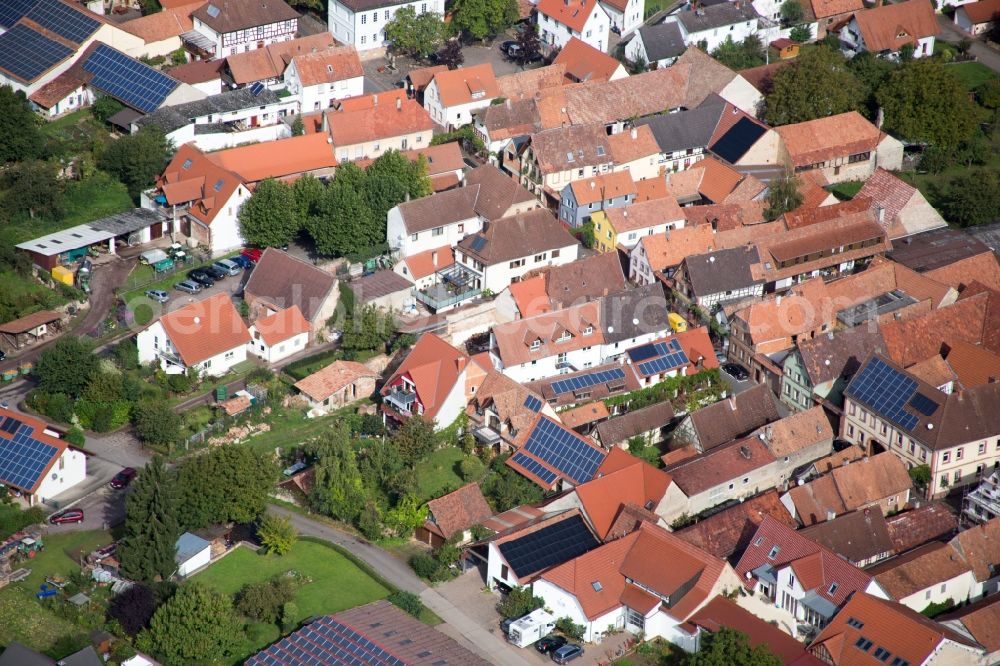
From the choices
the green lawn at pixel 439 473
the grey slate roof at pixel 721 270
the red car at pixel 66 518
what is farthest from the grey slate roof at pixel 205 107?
the red car at pixel 66 518

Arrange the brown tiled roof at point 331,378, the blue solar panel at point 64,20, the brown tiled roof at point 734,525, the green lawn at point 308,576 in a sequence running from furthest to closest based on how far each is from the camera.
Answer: the blue solar panel at point 64,20 → the brown tiled roof at point 331,378 → the brown tiled roof at point 734,525 → the green lawn at point 308,576

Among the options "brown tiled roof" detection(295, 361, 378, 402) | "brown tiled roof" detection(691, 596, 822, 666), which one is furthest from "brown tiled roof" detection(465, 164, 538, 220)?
"brown tiled roof" detection(691, 596, 822, 666)

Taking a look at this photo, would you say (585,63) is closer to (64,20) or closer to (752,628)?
(64,20)

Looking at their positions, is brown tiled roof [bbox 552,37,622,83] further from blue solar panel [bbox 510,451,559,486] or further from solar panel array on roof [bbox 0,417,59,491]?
solar panel array on roof [bbox 0,417,59,491]

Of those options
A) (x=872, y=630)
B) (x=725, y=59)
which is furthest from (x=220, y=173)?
(x=872, y=630)

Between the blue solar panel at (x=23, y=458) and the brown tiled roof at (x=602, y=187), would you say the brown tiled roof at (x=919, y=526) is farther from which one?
the blue solar panel at (x=23, y=458)

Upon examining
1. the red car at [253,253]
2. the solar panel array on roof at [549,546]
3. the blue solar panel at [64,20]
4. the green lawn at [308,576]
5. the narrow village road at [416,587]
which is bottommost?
the narrow village road at [416,587]

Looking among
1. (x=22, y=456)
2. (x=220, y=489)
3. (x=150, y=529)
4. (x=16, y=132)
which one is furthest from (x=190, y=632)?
(x=16, y=132)

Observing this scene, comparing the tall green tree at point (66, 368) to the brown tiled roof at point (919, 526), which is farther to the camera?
the tall green tree at point (66, 368)
